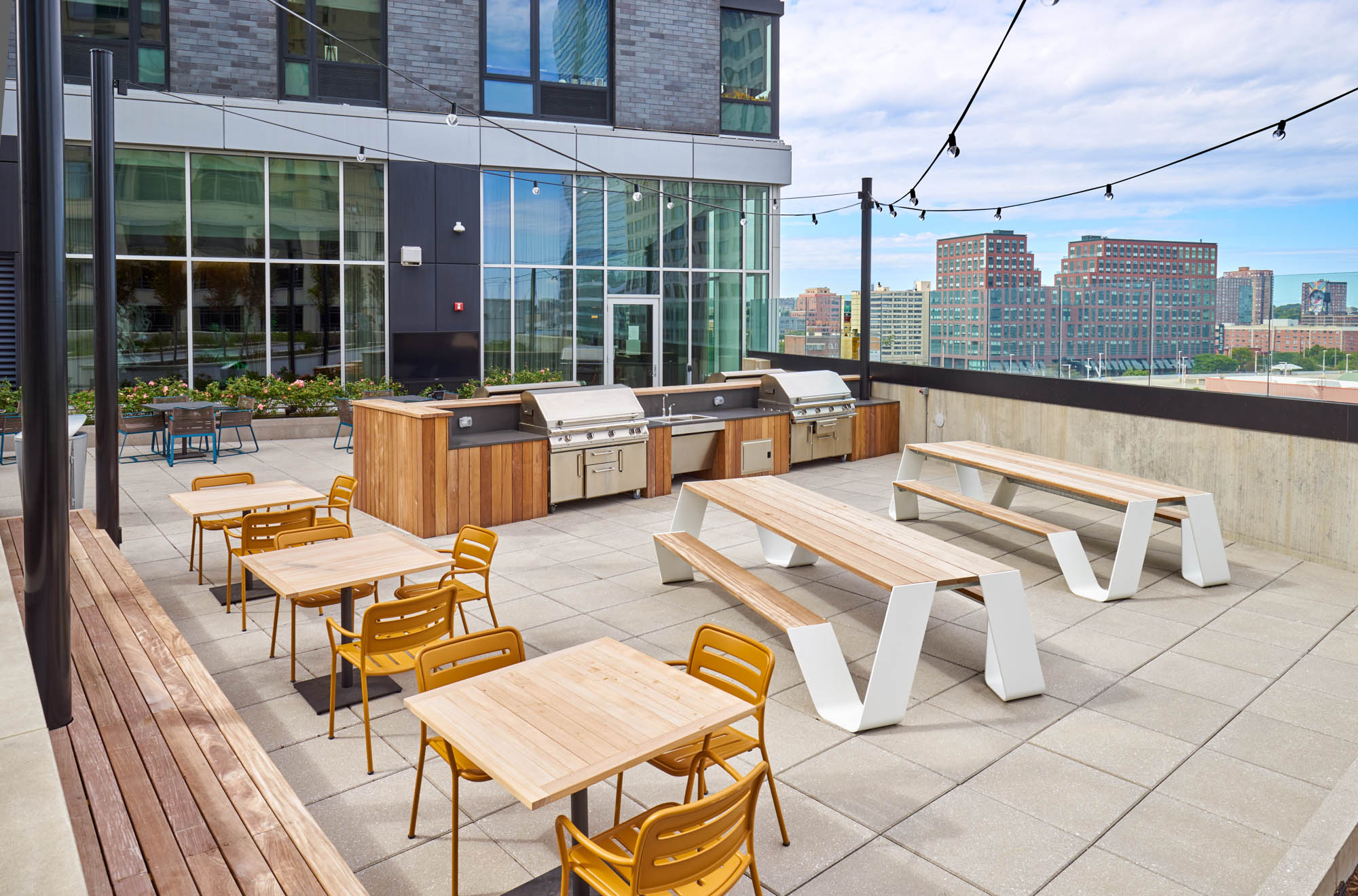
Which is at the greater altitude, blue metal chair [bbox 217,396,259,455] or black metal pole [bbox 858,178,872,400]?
black metal pole [bbox 858,178,872,400]

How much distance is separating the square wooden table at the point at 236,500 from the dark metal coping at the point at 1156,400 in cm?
728

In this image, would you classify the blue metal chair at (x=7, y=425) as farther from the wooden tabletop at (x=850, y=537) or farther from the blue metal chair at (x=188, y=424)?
the wooden tabletop at (x=850, y=537)

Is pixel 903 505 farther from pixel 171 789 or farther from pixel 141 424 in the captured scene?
pixel 141 424

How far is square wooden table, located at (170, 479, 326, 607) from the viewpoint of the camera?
5.97 meters

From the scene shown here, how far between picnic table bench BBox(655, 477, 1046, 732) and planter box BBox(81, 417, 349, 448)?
9.71 metres

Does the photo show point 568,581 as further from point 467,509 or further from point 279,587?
point 279,587

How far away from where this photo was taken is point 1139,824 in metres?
3.56

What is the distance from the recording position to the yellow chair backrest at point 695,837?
237 centimetres

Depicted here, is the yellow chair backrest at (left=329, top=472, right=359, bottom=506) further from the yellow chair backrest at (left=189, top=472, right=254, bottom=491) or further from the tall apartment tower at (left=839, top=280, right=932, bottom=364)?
the tall apartment tower at (left=839, top=280, right=932, bottom=364)

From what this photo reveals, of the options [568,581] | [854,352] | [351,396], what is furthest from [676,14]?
[568,581]

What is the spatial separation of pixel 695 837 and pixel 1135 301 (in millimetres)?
8734

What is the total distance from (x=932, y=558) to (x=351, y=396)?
1148 centimetres

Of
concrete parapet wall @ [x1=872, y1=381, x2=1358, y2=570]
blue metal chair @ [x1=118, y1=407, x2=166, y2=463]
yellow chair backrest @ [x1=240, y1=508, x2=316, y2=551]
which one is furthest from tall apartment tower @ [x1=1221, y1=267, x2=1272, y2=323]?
blue metal chair @ [x1=118, y1=407, x2=166, y2=463]

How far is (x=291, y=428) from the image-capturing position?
13.7m
